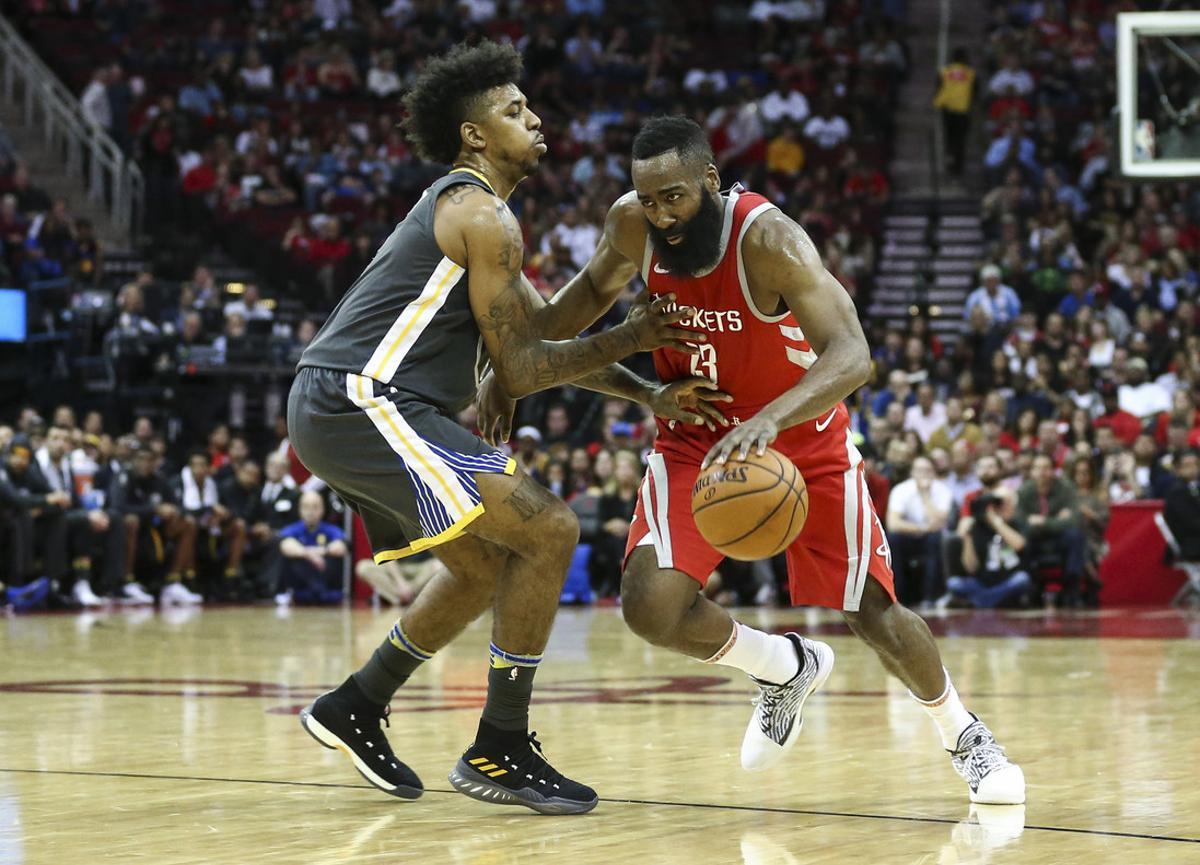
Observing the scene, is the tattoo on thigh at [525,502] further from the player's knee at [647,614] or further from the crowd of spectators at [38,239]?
the crowd of spectators at [38,239]

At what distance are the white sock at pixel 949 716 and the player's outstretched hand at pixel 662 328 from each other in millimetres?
1117

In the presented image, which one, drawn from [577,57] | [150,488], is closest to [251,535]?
[150,488]

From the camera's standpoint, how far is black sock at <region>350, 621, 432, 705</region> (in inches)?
193

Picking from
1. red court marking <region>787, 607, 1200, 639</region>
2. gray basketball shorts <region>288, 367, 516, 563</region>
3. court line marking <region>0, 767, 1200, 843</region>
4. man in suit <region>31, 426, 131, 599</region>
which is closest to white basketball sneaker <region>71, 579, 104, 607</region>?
man in suit <region>31, 426, 131, 599</region>

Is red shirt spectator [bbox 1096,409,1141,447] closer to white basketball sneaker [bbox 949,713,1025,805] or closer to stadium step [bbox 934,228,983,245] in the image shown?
stadium step [bbox 934,228,983,245]

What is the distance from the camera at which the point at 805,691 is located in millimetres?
5121

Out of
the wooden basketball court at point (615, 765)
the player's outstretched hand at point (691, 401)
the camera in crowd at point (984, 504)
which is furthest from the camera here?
the camera in crowd at point (984, 504)

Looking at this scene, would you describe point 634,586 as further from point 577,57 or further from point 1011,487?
point 577,57

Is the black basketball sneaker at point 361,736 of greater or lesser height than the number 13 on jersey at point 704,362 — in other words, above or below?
below

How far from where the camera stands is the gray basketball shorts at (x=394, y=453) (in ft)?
14.7

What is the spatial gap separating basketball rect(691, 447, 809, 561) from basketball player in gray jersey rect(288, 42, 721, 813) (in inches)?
16.1

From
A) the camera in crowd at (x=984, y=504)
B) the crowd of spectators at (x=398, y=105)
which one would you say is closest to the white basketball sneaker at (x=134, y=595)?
the crowd of spectators at (x=398, y=105)

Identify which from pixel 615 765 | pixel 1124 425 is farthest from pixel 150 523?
pixel 615 765

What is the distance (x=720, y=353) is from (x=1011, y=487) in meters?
9.27
